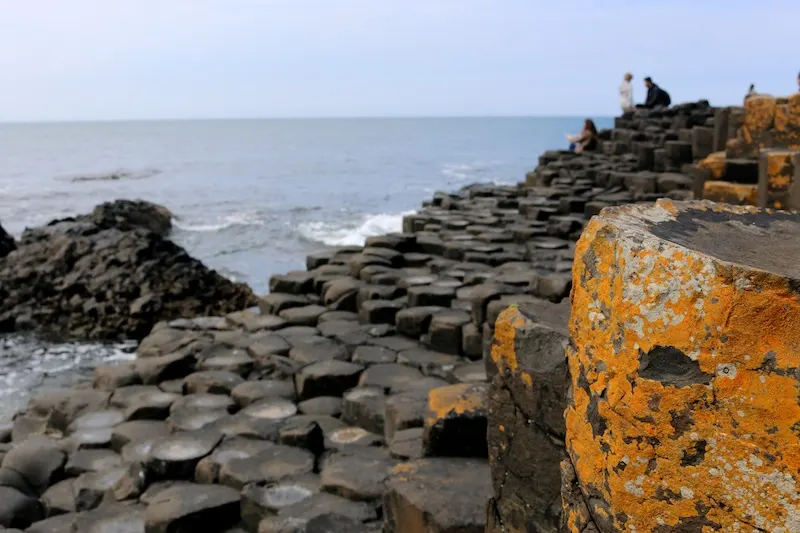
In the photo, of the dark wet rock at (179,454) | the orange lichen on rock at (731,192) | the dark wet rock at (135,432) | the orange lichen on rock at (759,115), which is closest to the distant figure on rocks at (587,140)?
the orange lichen on rock at (759,115)

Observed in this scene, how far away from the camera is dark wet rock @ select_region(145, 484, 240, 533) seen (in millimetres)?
3527

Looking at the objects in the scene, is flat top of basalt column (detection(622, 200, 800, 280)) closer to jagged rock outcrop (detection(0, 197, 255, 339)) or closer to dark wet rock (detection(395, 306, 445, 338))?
dark wet rock (detection(395, 306, 445, 338))

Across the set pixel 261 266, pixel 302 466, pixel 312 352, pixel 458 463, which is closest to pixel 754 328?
pixel 458 463

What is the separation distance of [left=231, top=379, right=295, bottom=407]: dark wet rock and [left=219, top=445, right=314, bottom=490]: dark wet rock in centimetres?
94

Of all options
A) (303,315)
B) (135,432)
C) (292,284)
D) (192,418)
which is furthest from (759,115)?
(135,432)

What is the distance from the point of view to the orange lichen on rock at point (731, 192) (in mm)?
6516

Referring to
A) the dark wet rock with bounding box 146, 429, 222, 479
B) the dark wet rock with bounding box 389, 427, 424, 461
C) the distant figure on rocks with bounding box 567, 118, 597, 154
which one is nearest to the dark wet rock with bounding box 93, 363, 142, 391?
the dark wet rock with bounding box 146, 429, 222, 479

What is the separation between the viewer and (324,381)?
513 cm

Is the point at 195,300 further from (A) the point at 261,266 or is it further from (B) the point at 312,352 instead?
(A) the point at 261,266

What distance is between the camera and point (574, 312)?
4.90 ft

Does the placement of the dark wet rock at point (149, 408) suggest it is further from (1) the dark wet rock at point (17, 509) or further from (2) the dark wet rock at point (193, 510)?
(2) the dark wet rock at point (193, 510)

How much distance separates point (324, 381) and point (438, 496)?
254 cm

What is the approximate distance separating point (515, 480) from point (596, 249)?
96 cm

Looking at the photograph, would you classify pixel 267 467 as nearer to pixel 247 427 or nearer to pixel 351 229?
pixel 247 427
